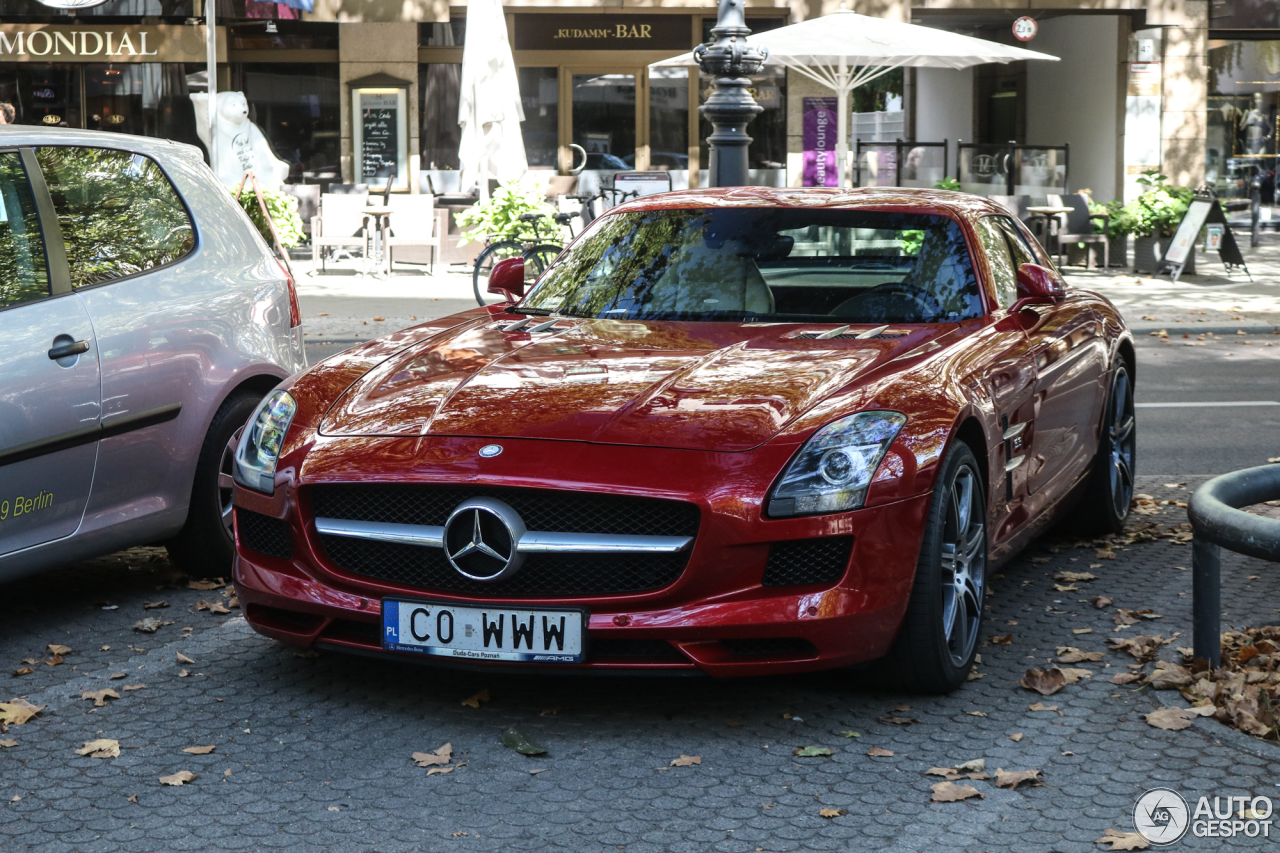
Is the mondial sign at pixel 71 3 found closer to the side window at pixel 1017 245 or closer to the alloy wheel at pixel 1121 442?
the side window at pixel 1017 245

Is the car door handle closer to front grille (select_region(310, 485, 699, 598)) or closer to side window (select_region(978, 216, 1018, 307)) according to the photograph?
front grille (select_region(310, 485, 699, 598))

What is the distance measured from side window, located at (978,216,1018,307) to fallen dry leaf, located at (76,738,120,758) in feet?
10.2

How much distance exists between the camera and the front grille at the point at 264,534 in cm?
439

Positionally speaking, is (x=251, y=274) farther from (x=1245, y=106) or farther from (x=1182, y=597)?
(x=1245, y=106)

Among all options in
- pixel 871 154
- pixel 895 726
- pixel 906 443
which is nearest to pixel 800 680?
pixel 895 726

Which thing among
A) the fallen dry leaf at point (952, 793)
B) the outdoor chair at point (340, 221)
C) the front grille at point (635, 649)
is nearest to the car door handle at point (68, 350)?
the front grille at point (635, 649)

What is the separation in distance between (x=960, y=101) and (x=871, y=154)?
302 inches

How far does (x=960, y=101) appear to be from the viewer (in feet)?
101

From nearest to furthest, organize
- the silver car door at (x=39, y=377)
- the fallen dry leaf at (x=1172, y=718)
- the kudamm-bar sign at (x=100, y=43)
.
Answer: the fallen dry leaf at (x=1172, y=718) < the silver car door at (x=39, y=377) < the kudamm-bar sign at (x=100, y=43)

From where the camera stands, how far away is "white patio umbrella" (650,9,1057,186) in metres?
17.0

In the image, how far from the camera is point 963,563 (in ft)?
15.0

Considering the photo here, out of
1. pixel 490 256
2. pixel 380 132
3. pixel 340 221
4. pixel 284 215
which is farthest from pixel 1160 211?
pixel 380 132

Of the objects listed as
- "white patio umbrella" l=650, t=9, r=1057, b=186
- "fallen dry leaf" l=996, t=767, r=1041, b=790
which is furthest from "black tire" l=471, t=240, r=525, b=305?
"fallen dry leaf" l=996, t=767, r=1041, b=790

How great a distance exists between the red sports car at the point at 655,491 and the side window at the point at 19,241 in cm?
91
